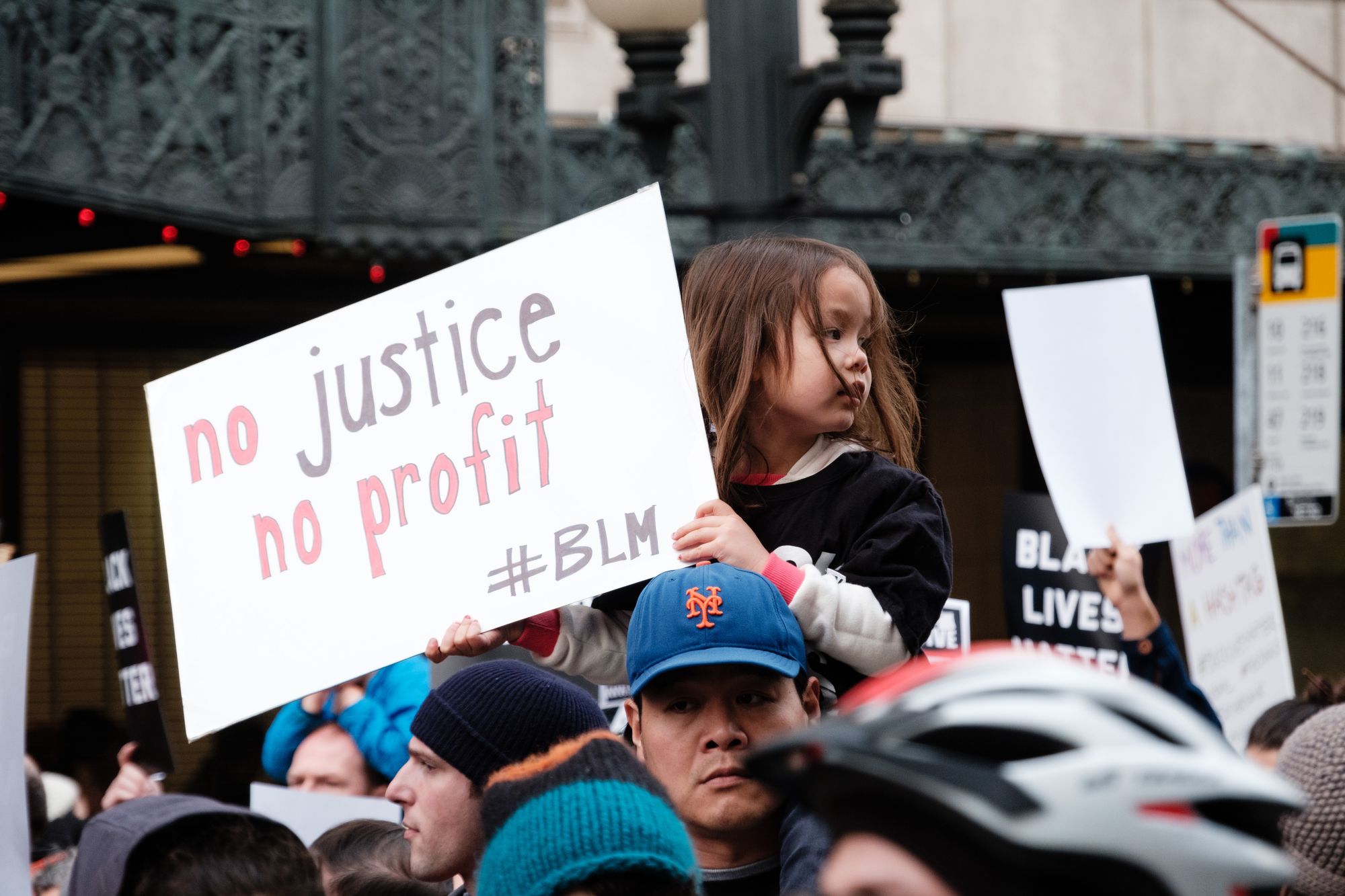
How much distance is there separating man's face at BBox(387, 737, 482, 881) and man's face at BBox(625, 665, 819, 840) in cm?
37

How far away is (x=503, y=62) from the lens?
336 inches

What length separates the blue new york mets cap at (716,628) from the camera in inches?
98.2

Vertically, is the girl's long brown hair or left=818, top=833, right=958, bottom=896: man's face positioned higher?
the girl's long brown hair

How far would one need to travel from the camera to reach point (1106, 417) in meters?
4.18

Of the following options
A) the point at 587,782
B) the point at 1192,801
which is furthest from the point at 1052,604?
the point at 1192,801

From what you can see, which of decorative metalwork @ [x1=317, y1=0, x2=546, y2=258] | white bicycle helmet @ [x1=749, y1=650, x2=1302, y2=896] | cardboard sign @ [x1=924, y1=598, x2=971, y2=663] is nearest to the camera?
white bicycle helmet @ [x1=749, y1=650, x2=1302, y2=896]

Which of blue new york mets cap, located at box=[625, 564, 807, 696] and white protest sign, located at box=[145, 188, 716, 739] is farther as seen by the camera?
white protest sign, located at box=[145, 188, 716, 739]

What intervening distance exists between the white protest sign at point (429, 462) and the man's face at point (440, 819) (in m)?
0.22

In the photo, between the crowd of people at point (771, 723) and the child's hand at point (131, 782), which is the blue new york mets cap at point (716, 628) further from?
the child's hand at point (131, 782)

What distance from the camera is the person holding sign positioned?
3341 millimetres

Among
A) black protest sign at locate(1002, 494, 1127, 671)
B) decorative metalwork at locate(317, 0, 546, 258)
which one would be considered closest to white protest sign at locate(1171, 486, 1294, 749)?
black protest sign at locate(1002, 494, 1127, 671)

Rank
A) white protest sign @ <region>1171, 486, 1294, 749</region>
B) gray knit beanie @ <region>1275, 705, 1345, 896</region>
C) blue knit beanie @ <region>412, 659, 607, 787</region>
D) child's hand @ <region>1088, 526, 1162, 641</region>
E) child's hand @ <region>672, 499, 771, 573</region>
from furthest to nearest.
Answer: white protest sign @ <region>1171, 486, 1294, 749</region>
child's hand @ <region>1088, 526, 1162, 641</region>
blue knit beanie @ <region>412, 659, 607, 787</region>
child's hand @ <region>672, 499, 771, 573</region>
gray knit beanie @ <region>1275, 705, 1345, 896</region>

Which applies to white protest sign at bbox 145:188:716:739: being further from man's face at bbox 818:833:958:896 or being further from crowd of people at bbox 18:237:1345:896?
man's face at bbox 818:833:958:896

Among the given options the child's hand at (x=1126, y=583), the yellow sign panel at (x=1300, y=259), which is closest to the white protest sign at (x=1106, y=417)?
the child's hand at (x=1126, y=583)
